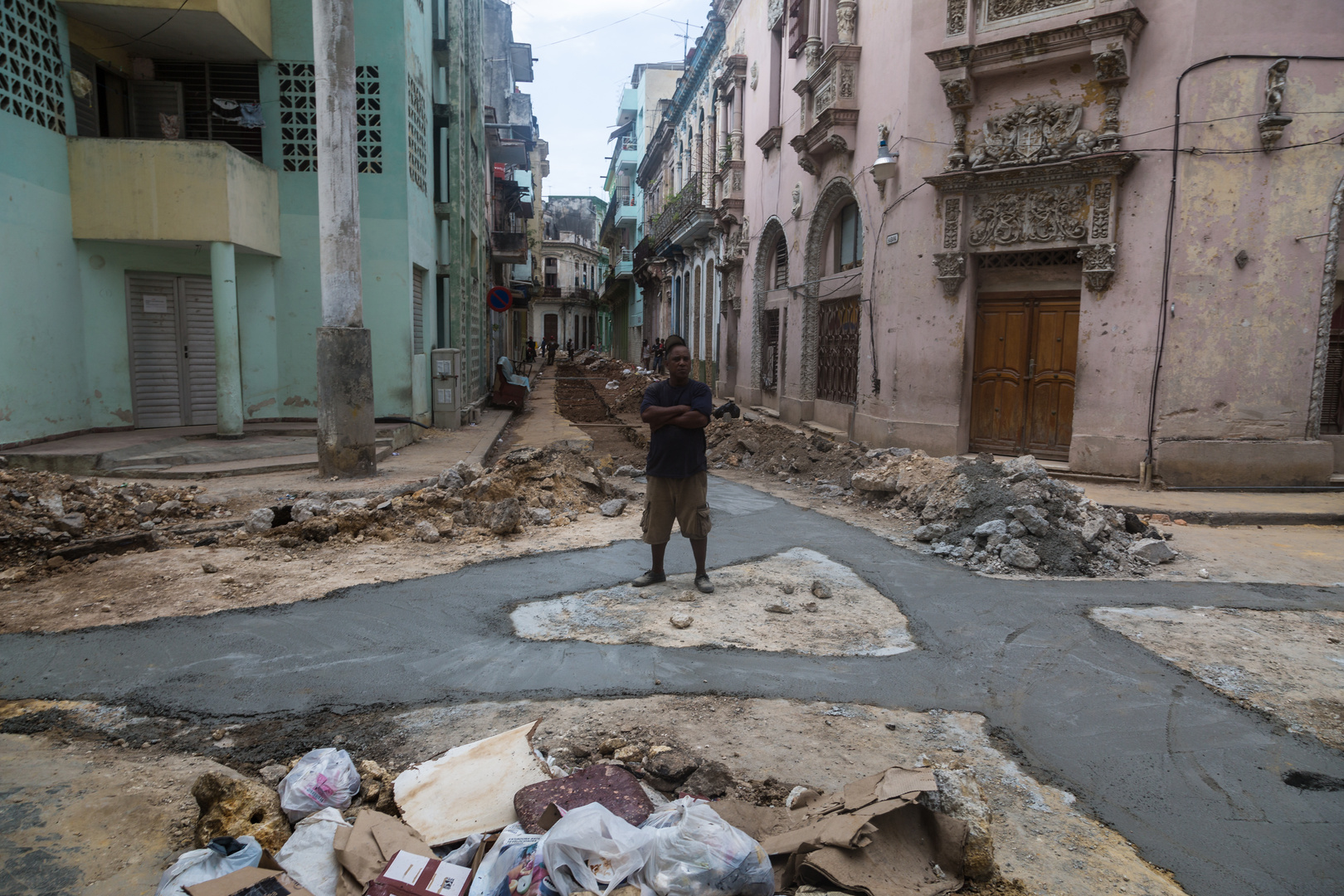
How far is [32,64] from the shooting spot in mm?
9266

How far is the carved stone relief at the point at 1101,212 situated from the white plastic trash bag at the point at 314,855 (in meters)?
10.2

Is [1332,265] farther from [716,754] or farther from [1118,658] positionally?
[716,754]

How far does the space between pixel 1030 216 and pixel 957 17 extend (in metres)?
2.85

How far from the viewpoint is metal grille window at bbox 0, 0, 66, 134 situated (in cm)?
884

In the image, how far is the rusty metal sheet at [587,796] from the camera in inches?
104

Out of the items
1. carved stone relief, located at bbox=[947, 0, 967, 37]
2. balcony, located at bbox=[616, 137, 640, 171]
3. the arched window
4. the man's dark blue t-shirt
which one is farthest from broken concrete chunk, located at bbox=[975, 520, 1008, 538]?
balcony, located at bbox=[616, 137, 640, 171]

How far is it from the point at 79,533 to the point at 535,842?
562 centimetres

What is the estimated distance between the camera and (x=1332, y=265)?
9031 millimetres

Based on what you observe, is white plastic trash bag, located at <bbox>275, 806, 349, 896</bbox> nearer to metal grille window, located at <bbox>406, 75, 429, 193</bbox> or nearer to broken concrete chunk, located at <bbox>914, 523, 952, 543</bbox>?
broken concrete chunk, located at <bbox>914, 523, 952, 543</bbox>

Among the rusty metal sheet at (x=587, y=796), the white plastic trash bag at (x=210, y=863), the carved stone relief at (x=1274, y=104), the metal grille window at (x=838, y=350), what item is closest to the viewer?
the white plastic trash bag at (x=210, y=863)

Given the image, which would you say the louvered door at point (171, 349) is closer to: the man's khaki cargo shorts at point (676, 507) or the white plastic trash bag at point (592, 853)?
the man's khaki cargo shorts at point (676, 507)

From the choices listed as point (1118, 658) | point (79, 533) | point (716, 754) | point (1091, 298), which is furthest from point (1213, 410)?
point (79, 533)

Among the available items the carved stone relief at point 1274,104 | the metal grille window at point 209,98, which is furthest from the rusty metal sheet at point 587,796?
the metal grille window at point 209,98

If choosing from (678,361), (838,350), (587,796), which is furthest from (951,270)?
(587,796)
